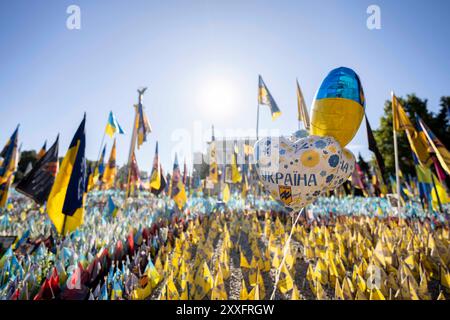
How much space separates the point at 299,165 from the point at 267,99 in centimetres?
919

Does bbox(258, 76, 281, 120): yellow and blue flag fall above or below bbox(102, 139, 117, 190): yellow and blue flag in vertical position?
above

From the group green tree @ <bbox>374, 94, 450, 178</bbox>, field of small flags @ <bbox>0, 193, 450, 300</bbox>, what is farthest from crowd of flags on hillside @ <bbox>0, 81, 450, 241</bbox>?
green tree @ <bbox>374, 94, 450, 178</bbox>

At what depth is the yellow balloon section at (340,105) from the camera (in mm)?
4016

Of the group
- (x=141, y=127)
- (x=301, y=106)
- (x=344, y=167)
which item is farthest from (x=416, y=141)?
(x=141, y=127)

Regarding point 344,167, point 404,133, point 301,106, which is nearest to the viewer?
point 344,167

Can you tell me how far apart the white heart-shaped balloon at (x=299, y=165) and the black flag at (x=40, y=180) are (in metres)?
5.99

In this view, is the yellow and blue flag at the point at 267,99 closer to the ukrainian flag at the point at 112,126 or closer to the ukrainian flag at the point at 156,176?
the ukrainian flag at the point at 156,176

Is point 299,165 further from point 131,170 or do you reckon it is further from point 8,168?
point 8,168

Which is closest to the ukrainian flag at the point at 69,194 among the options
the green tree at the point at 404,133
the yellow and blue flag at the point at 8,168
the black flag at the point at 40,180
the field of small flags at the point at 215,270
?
the field of small flags at the point at 215,270

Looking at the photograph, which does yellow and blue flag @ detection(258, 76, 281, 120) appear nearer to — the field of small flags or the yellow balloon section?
the field of small flags

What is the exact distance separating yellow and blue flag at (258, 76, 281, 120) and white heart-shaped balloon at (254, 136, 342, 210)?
26.2ft

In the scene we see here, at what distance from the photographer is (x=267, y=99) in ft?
41.1

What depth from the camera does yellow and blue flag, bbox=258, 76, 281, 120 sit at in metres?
11.9
